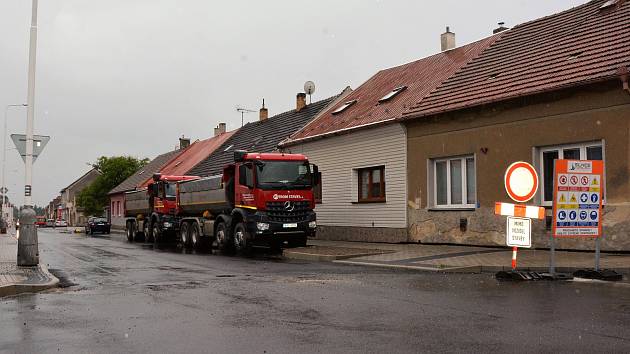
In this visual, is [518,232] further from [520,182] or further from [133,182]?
[133,182]

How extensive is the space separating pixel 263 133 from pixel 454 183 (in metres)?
16.9

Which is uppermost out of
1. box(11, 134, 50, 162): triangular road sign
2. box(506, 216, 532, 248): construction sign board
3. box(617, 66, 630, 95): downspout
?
box(617, 66, 630, 95): downspout

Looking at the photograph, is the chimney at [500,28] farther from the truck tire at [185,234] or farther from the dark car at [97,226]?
the dark car at [97,226]

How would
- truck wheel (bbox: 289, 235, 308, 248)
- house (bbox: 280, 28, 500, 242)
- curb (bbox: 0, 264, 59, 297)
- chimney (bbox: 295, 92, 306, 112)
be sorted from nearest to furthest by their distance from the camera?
curb (bbox: 0, 264, 59, 297) → truck wheel (bbox: 289, 235, 308, 248) → house (bbox: 280, 28, 500, 242) → chimney (bbox: 295, 92, 306, 112)

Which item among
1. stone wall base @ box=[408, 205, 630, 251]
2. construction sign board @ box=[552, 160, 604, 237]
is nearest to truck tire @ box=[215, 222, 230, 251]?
stone wall base @ box=[408, 205, 630, 251]

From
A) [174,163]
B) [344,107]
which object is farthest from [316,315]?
[174,163]

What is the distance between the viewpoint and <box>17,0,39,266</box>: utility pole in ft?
41.6

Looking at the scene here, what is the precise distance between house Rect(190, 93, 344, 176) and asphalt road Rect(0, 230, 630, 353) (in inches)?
684

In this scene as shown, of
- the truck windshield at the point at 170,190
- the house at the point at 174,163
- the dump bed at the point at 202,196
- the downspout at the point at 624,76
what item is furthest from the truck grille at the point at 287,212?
the house at the point at 174,163

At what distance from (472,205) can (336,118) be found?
29.8 feet

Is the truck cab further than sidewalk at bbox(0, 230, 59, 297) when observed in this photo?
Yes

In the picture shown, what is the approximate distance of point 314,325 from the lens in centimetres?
664

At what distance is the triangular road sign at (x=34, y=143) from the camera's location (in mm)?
13269

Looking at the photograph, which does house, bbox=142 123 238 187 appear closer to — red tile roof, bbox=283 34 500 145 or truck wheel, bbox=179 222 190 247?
red tile roof, bbox=283 34 500 145
